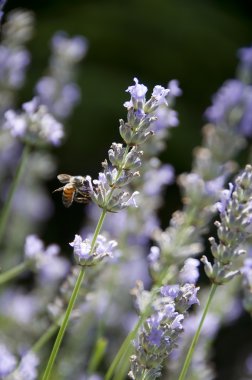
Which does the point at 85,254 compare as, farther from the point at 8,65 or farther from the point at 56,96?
the point at 56,96

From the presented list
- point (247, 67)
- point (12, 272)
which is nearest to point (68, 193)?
point (12, 272)

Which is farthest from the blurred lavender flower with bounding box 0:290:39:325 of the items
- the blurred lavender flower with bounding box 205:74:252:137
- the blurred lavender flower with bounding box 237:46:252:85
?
the blurred lavender flower with bounding box 237:46:252:85

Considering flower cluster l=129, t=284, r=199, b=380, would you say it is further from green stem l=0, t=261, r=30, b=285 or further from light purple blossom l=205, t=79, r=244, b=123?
light purple blossom l=205, t=79, r=244, b=123

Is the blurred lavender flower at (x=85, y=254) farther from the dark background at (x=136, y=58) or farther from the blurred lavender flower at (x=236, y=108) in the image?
the dark background at (x=136, y=58)

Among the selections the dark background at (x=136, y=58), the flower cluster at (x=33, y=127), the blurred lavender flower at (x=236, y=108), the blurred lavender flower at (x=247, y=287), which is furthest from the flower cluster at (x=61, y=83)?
the dark background at (x=136, y=58)

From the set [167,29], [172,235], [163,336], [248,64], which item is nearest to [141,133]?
[163,336]

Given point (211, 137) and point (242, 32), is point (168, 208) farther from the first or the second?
point (211, 137)

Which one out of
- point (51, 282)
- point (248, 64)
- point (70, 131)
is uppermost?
point (70, 131)
